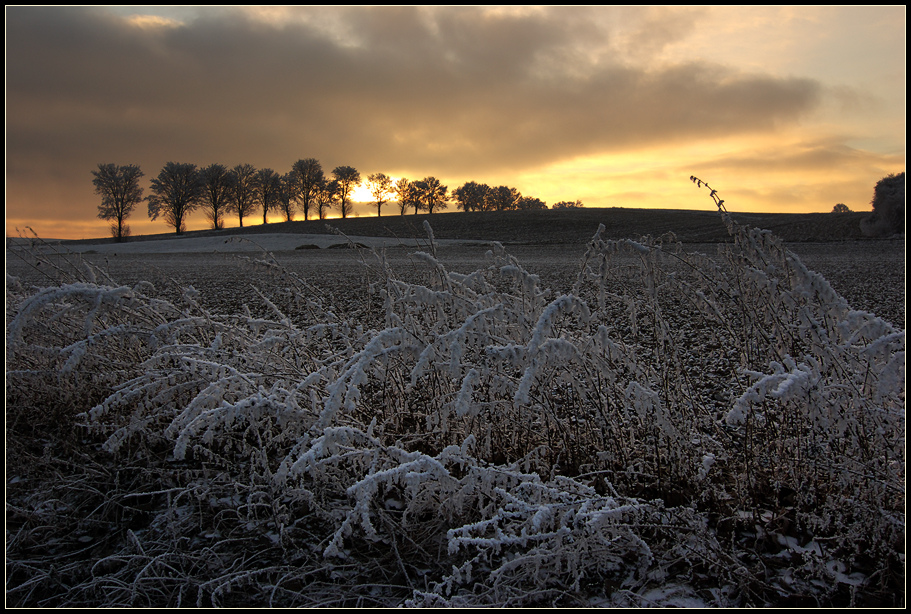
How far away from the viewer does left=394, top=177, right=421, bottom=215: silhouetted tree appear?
234 feet

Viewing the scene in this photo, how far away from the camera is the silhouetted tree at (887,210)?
85.6ft

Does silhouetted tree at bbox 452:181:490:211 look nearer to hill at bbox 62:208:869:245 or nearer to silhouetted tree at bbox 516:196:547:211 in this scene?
silhouetted tree at bbox 516:196:547:211

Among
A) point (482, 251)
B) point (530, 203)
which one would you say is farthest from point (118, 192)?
point (530, 203)

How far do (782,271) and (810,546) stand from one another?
4.10 ft

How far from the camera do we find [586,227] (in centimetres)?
4097

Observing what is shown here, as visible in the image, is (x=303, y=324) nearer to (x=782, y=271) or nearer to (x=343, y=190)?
(x=782, y=271)

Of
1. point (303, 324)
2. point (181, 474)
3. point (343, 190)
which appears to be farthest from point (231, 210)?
point (181, 474)

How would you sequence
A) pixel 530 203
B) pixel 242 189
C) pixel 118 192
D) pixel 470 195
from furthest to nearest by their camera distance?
1. pixel 530 203
2. pixel 470 195
3. pixel 242 189
4. pixel 118 192

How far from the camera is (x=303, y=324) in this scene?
694 centimetres

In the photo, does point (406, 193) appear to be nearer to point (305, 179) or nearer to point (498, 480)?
point (305, 179)

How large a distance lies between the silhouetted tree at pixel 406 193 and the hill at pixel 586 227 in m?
18.7

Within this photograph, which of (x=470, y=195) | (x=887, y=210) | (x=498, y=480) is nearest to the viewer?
(x=498, y=480)

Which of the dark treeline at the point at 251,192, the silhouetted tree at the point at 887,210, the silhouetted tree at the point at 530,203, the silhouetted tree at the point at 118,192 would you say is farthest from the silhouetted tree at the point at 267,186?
the silhouetted tree at the point at 887,210

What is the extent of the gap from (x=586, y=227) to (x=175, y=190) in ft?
148
